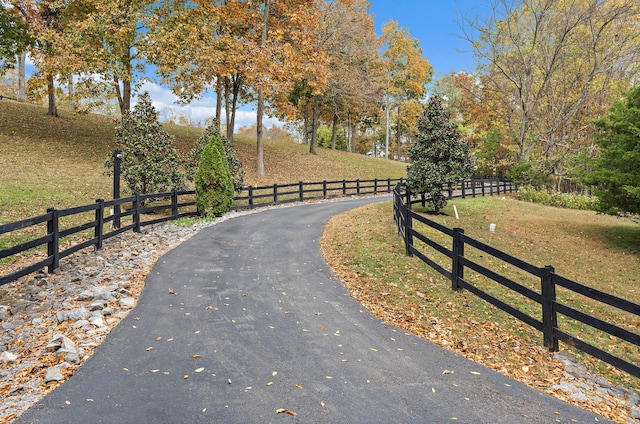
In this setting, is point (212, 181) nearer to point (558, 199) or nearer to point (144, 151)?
point (144, 151)

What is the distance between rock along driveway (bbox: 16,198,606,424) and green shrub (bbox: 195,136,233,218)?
7727 mm

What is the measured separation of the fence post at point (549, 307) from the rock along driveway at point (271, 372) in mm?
1557

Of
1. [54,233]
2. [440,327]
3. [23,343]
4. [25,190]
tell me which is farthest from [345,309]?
[25,190]

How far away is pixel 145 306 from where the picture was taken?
6.29 m

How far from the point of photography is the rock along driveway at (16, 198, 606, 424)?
3.70 m

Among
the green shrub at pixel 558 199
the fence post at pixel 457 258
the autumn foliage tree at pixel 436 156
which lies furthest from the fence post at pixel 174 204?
the green shrub at pixel 558 199

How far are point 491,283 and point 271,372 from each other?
6724 mm

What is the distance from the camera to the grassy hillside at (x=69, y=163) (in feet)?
48.5

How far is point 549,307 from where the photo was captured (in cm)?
552

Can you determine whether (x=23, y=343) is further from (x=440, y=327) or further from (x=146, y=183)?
(x=146, y=183)

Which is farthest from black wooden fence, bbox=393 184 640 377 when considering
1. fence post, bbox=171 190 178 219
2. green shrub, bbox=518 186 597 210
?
green shrub, bbox=518 186 597 210

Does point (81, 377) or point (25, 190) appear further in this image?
point (25, 190)

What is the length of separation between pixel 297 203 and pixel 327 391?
17.2 metres

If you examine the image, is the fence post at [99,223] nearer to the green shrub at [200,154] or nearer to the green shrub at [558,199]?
the green shrub at [200,154]
